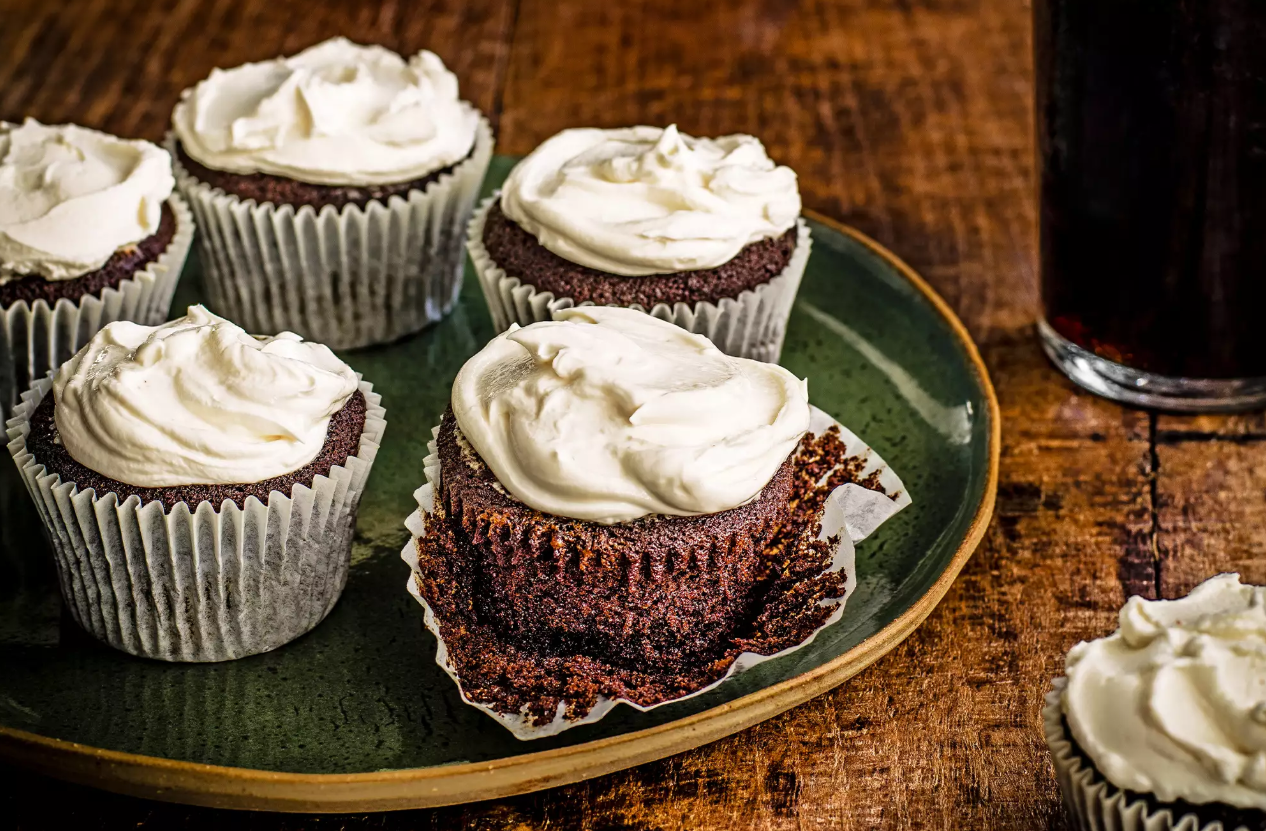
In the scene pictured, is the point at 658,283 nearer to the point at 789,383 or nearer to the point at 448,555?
the point at 789,383

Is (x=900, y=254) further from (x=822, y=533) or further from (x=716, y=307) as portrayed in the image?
(x=822, y=533)

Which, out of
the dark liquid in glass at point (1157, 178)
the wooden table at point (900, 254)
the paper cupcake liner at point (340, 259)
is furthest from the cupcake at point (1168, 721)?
the paper cupcake liner at point (340, 259)

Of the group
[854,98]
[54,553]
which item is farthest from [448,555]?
[854,98]

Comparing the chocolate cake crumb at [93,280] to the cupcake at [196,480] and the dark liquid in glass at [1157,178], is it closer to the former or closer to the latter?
the cupcake at [196,480]

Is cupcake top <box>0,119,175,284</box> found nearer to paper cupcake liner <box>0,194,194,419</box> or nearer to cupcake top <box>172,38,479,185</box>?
paper cupcake liner <box>0,194,194,419</box>

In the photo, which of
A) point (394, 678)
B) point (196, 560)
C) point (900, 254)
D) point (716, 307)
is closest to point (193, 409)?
point (196, 560)

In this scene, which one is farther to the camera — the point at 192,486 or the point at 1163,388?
the point at 1163,388
